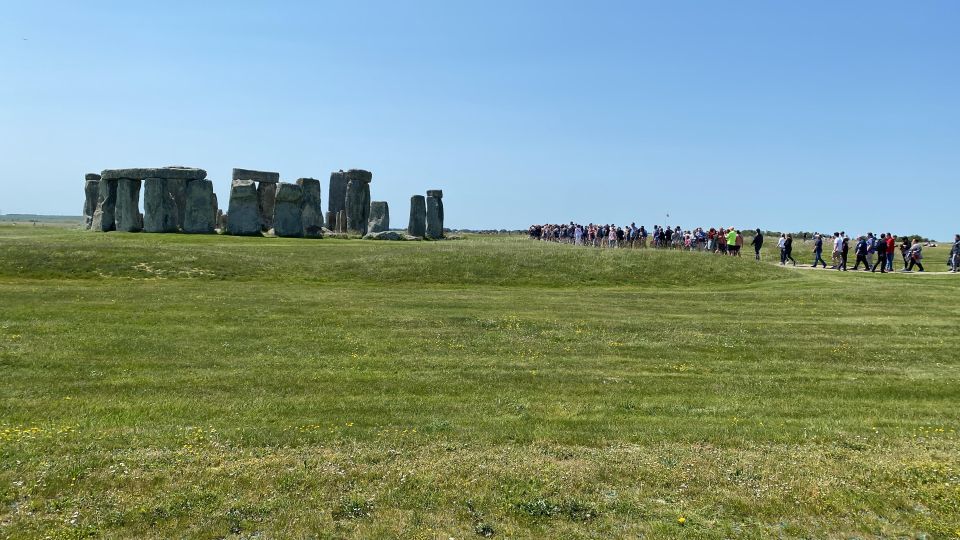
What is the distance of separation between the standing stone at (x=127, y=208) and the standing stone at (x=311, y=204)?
11.3m

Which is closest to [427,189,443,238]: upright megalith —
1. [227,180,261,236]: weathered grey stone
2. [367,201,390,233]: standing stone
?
[367,201,390,233]: standing stone

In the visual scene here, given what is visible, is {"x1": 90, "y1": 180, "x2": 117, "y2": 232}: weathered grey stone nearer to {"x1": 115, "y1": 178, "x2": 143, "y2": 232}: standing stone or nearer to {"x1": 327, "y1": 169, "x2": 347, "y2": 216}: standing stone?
{"x1": 115, "y1": 178, "x2": 143, "y2": 232}: standing stone

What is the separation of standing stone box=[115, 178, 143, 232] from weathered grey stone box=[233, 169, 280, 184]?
6689 mm

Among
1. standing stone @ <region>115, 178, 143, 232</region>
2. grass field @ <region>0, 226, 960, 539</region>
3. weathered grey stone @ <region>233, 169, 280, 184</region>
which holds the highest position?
weathered grey stone @ <region>233, 169, 280, 184</region>

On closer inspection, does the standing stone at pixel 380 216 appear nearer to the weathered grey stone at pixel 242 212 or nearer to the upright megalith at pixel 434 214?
the upright megalith at pixel 434 214

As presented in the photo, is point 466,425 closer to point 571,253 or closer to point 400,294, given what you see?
point 400,294

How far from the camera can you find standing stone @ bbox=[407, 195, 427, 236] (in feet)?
203

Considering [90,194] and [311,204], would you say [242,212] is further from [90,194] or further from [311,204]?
[90,194]

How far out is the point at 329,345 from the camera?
1720 centimetres

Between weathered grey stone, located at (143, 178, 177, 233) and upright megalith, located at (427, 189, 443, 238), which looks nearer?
weathered grey stone, located at (143, 178, 177, 233)

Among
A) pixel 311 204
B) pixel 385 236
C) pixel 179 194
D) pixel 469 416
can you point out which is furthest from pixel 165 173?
pixel 469 416

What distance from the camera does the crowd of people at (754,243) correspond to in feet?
130

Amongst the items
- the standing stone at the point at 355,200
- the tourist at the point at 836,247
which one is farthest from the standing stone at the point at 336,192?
the tourist at the point at 836,247

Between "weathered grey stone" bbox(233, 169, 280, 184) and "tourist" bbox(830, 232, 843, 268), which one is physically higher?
"weathered grey stone" bbox(233, 169, 280, 184)
